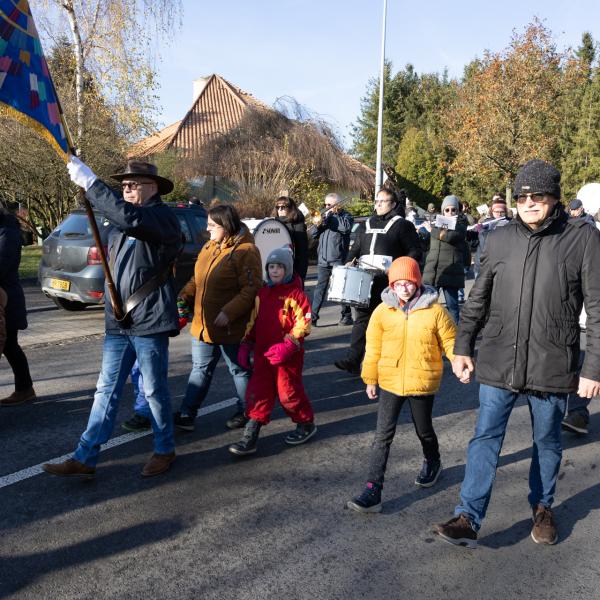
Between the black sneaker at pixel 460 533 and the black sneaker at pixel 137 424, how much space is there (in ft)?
8.35

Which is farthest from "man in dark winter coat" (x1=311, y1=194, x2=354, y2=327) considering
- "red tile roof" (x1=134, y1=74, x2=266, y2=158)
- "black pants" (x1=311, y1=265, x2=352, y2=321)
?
"red tile roof" (x1=134, y1=74, x2=266, y2=158)

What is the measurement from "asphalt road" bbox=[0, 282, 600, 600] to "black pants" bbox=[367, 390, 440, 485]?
0.26 metres

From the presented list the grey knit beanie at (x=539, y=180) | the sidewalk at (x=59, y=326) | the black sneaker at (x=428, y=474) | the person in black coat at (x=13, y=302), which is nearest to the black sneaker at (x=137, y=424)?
the person in black coat at (x=13, y=302)

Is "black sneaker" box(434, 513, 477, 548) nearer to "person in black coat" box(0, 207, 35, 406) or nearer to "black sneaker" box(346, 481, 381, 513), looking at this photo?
"black sneaker" box(346, 481, 381, 513)

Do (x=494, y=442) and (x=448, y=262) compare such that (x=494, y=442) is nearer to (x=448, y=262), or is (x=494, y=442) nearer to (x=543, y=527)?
(x=543, y=527)

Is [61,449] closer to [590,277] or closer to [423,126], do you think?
[590,277]

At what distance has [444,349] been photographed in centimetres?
382

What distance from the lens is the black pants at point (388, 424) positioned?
3.72m

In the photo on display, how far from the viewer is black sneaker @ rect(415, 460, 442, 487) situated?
4.03 m

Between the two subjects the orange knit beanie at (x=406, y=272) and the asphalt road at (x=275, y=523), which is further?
the orange knit beanie at (x=406, y=272)

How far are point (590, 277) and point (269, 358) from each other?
2182 mm

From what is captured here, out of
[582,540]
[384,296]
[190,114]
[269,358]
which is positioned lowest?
[582,540]

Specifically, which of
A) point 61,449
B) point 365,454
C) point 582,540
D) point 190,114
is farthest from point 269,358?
point 190,114

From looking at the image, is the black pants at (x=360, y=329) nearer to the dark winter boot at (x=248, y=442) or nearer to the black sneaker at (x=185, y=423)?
the black sneaker at (x=185, y=423)
